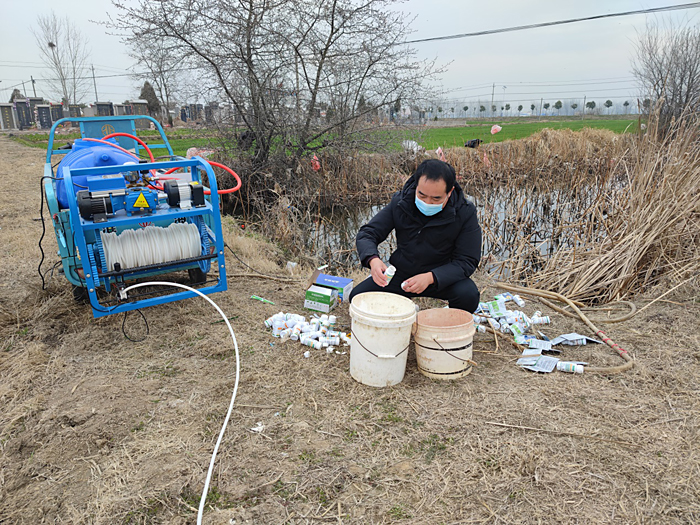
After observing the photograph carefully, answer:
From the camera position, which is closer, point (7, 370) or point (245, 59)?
point (7, 370)

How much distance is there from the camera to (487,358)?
10.4ft

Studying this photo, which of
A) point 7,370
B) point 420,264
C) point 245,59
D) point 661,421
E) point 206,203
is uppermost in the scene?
point 245,59

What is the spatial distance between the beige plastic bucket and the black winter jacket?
0.42 meters

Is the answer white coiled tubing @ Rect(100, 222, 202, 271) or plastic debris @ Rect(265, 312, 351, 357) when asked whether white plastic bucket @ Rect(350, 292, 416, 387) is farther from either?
white coiled tubing @ Rect(100, 222, 202, 271)

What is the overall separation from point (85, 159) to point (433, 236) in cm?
283

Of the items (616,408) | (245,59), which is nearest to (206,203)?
(616,408)

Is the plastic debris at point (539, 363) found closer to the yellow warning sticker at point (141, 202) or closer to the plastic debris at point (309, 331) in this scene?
the plastic debris at point (309, 331)

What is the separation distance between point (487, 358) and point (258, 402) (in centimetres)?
158

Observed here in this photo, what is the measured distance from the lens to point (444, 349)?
2781 mm

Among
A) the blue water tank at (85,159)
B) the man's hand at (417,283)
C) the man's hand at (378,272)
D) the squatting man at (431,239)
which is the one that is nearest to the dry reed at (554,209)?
the squatting man at (431,239)

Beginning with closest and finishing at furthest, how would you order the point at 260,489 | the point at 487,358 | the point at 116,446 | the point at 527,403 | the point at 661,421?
1. the point at 260,489
2. the point at 116,446
3. the point at 661,421
4. the point at 527,403
5. the point at 487,358

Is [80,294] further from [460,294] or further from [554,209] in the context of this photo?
[554,209]

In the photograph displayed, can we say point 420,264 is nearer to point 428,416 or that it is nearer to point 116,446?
Answer: point 428,416

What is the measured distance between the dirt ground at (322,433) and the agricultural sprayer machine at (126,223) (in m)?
0.46
